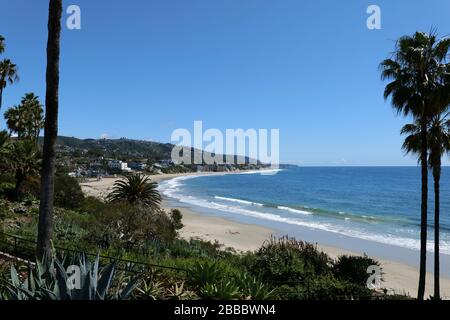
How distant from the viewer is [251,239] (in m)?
32.9

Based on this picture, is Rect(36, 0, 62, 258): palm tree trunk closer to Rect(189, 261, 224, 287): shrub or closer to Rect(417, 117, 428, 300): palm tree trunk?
Rect(189, 261, 224, 287): shrub

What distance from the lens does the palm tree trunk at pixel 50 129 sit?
7578 mm

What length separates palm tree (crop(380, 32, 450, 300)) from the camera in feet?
41.5

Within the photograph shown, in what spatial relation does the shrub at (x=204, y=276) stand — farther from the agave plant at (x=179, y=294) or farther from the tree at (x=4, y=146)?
the tree at (x=4, y=146)

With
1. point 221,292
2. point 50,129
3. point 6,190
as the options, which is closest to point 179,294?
point 221,292

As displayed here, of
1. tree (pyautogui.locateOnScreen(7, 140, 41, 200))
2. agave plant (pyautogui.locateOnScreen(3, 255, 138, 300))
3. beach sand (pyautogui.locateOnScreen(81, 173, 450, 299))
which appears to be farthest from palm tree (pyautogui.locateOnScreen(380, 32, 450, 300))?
tree (pyautogui.locateOnScreen(7, 140, 41, 200))

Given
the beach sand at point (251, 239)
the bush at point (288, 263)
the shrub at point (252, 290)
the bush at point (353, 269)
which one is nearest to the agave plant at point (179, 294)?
the shrub at point (252, 290)

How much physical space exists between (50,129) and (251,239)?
1061 inches

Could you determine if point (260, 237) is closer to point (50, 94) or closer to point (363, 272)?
point (363, 272)

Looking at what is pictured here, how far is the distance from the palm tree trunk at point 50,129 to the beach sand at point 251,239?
14.7 meters

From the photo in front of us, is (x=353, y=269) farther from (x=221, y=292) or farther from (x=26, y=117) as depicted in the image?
(x=26, y=117)

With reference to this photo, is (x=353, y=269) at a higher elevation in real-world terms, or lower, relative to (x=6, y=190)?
lower
